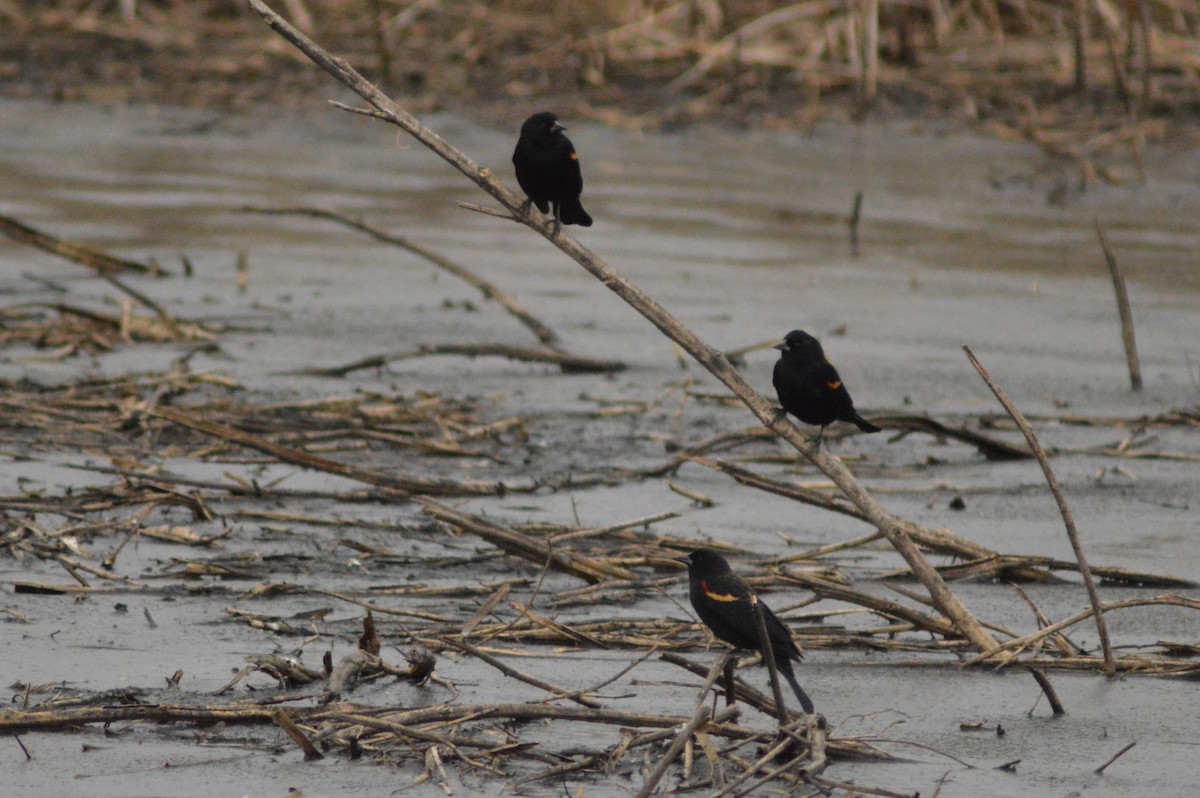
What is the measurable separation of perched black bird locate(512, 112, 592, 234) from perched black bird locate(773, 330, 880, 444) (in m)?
0.87

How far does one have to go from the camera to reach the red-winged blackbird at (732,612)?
4.13 metres

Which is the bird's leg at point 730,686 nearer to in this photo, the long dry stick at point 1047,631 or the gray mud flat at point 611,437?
the gray mud flat at point 611,437

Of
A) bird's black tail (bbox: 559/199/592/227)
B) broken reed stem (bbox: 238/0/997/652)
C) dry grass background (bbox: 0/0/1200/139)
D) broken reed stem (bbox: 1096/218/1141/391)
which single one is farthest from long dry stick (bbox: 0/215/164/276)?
dry grass background (bbox: 0/0/1200/139)

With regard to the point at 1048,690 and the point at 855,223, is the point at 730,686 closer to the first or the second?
the point at 1048,690

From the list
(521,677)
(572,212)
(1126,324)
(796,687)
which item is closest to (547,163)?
(572,212)

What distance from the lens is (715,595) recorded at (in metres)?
4.19

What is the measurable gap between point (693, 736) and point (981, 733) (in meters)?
0.86

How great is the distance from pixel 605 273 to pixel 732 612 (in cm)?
88

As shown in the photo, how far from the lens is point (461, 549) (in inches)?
227

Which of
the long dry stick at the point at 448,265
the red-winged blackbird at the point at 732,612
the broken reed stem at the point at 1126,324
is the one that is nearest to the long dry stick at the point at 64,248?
the long dry stick at the point at 448,265

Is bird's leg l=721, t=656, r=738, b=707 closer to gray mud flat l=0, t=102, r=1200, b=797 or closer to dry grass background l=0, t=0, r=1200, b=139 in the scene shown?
gray mud flat l=0, t=102, r=1200, b=797

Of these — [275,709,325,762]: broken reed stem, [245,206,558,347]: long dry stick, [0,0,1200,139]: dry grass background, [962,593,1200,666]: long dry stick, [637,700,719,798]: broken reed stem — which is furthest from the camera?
[0,0,1200,139]: dry grass background

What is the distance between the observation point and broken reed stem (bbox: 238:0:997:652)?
155 inches

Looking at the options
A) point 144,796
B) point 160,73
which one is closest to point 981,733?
point 144,796
